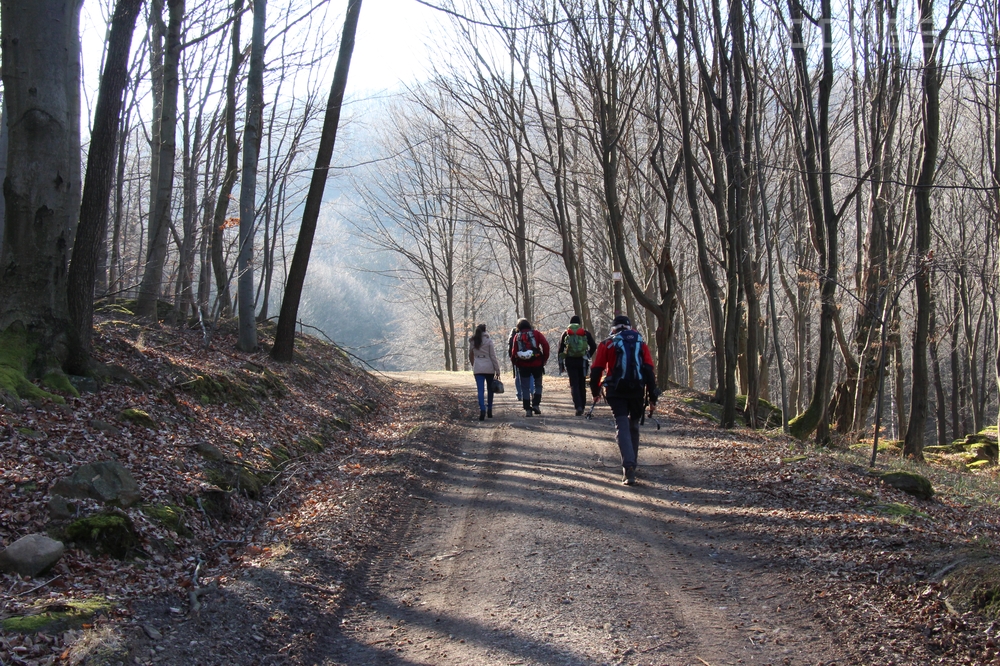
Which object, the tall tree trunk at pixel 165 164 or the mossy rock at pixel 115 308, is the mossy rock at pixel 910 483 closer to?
the tall tree trunk at pixel 165 164

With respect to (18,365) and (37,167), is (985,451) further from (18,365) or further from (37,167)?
(37,167)

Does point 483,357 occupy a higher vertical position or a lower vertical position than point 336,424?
higher

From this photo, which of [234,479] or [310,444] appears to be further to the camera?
[310,444]

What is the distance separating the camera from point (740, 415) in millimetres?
16703

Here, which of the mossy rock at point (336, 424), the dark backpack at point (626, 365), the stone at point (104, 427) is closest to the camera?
the stone at point (104, 427)

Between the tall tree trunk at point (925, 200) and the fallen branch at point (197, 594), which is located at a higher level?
the tall tree trunk at point (925, 200)

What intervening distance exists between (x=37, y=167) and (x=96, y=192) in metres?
0.70

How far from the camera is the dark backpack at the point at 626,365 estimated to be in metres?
8.26

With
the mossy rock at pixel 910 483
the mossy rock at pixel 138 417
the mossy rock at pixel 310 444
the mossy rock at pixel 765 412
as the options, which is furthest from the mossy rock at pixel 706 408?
the mossy rock at pixel 138 417

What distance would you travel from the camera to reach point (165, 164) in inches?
496

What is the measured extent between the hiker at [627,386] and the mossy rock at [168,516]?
473 cm

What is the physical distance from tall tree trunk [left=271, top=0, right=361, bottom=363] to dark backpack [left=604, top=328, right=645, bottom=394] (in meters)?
7.56

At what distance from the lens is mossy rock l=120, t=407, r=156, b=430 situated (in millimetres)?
7215

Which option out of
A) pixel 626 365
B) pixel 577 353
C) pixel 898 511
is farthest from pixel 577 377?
pixel 898 511
